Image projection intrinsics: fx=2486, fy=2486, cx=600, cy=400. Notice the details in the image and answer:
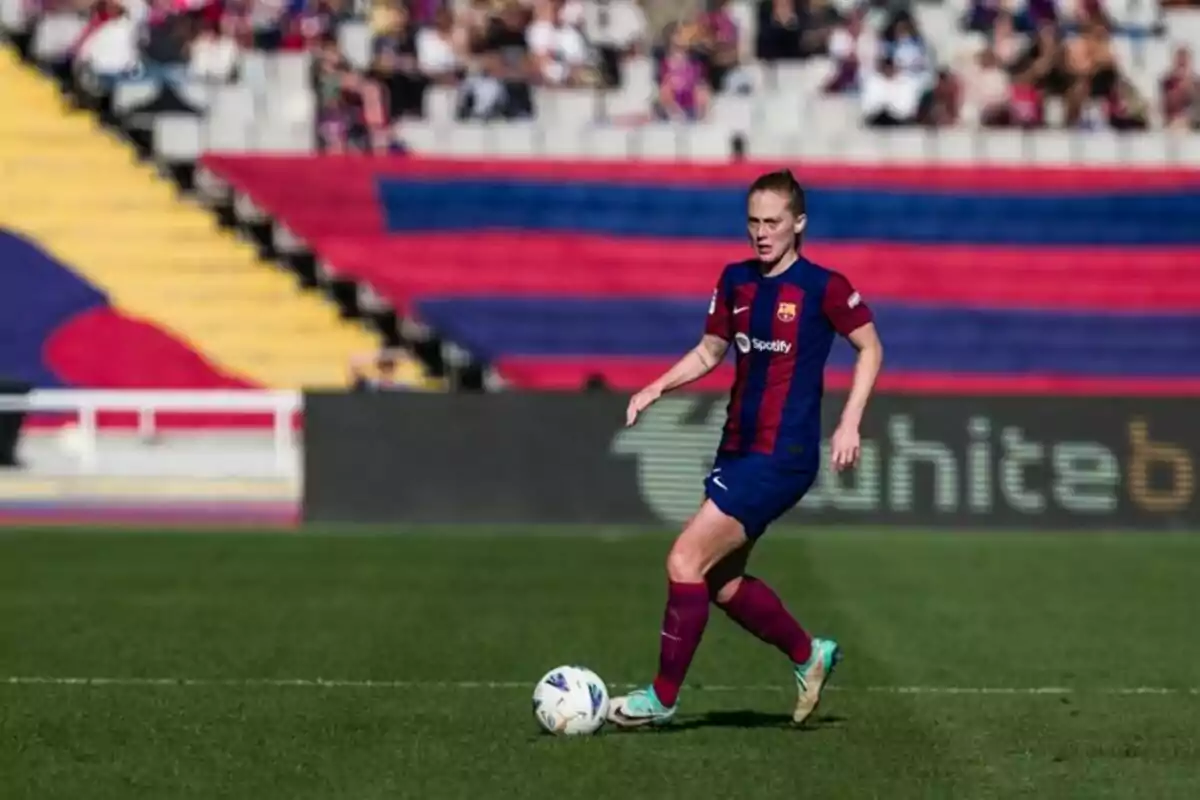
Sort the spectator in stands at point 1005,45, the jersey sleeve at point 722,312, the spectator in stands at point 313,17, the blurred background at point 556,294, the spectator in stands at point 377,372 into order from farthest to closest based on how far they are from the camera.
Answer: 1. the spectator in stands at point 1005,45
2. the spectator in stands at point 313,17
3. the spectator in stands at point 377,372
4. the blurred background at point 556,294
5. the jersey sleeve at point 722,312

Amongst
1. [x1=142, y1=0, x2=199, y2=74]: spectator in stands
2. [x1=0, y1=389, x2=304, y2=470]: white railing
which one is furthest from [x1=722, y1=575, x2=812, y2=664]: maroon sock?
[x1=142, y1=0, x2=199, y2=74]: spectator in stands

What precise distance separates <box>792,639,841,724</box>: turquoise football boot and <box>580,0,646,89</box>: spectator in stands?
66.8ft

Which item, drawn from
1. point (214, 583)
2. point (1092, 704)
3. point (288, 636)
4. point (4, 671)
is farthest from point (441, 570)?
point (1092, 704)

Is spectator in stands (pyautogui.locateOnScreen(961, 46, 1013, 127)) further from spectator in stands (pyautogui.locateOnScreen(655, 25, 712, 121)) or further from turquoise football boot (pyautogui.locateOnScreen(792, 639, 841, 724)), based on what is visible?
turquoise football boot (pyautogui.locateOnScreen(792, 639, 841, 724))

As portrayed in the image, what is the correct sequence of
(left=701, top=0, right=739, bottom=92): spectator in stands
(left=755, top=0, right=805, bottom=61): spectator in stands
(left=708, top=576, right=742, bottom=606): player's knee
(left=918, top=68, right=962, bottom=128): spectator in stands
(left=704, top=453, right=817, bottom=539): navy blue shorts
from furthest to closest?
(left=755, top=0, right=805, bottom=61): spectator in stands < (left=701, top=0, right=739, bottom=92): spectator in stands < (left=918, top=68, right=962, bottom=128): spectator in stands < (left=708, top=576, right=742, bottom=606): player's knee < (left=704, top=453, right=817, bottom=539): navy blue shorts

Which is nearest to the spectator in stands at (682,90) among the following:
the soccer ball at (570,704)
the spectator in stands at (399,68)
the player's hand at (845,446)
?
the spectator in stands at (399,68)

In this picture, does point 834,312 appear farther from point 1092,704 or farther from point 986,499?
point 986,499

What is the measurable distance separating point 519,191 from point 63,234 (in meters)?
5.14

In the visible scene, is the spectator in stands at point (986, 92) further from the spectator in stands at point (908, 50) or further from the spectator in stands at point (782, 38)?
the spectator in stands at point (782, 38)

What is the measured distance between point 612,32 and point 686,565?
21.2 meters

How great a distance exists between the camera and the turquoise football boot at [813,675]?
9.18 m

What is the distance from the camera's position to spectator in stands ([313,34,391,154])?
92.1 feet

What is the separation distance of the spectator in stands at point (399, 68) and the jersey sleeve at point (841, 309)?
65.2ft

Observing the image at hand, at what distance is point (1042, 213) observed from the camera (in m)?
28.4
